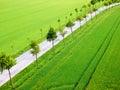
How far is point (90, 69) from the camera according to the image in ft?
164

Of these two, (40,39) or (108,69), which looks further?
(40,39)

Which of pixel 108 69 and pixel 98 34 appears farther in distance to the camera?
pixel 98 34

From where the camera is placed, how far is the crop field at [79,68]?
145 feet

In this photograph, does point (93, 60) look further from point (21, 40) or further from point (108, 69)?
point (21, 40)

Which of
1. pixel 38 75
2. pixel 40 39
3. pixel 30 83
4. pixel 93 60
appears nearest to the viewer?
pixel 30 83

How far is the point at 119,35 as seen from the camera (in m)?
72.2

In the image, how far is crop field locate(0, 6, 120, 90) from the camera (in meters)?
44.1

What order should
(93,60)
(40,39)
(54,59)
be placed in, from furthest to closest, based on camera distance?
(40,39) → (54,59) → (93,60)

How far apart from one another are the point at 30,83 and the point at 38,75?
3.91 metres

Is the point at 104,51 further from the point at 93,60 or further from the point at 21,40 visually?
the point at 21,40

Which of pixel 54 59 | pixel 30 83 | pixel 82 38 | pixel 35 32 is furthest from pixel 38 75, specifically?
pixel 35 32

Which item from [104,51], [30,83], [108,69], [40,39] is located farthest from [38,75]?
[40,39]

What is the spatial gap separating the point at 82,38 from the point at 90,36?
2.48 metres

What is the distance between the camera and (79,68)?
5122 centimetres
